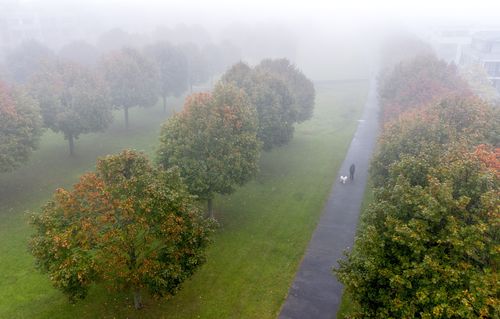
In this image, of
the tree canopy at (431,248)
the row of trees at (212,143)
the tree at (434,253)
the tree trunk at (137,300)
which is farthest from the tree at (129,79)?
the tree at (434,253)

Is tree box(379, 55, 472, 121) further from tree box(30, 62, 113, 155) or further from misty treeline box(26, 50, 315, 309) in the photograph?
tree box(30, 62, 113, 155)

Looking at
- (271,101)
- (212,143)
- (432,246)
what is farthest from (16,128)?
(432,246)

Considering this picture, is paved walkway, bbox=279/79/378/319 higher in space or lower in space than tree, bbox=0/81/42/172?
lower

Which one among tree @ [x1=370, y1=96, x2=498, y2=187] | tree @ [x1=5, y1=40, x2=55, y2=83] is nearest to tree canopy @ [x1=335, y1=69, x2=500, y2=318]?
tree @ [x1=370, y1=96, x2=498, y2=187]

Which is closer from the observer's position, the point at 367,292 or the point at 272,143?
the point at 367,292

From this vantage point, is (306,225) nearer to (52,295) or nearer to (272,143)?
(272,143)

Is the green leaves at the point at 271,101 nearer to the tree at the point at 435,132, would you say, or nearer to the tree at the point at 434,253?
the tree at the point at 435,132

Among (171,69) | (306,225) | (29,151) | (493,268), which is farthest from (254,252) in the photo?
(171,69)
